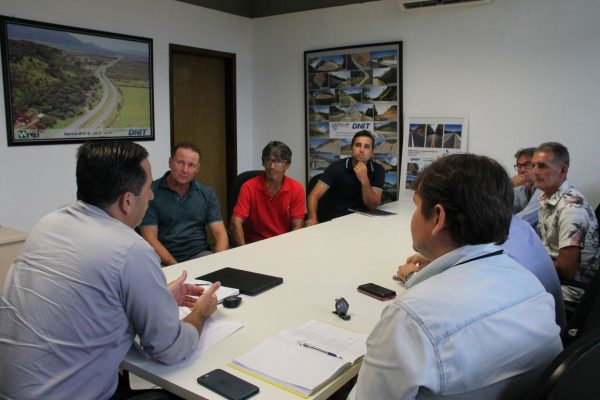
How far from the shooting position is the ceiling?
15.5ft

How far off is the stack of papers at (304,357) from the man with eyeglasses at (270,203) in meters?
1.79

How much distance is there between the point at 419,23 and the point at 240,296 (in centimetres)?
326

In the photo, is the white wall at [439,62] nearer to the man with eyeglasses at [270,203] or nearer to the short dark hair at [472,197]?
the man with eyeglasses at [270,203]

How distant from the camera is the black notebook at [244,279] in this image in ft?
6.26

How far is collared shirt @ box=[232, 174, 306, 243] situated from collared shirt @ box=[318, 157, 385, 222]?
0.53 m

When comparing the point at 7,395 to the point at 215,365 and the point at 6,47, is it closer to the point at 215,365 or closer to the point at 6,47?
the point at 215,365

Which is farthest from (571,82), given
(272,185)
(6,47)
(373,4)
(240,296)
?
(6,47)

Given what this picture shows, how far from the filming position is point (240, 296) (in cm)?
186

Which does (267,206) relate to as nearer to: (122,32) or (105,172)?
(122,32)

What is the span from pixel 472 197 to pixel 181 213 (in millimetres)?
2119

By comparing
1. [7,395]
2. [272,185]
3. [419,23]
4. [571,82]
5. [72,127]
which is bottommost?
[7,395]

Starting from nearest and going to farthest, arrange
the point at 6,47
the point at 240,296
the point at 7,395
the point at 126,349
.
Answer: the point at 7,395 → the point at 126,349 → the point at 240,296 → the point at 6,47

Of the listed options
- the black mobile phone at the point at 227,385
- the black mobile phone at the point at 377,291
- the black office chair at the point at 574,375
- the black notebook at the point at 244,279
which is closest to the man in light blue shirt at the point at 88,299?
the black mobile phone at the point at 227,385

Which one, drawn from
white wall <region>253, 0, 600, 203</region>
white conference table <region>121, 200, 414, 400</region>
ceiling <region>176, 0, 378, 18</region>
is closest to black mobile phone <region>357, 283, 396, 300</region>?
white conference table <region>121, 200, 414, 400</region>
